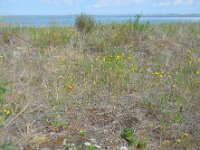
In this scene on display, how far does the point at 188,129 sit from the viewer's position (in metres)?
3.74

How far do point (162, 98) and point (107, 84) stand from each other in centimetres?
77

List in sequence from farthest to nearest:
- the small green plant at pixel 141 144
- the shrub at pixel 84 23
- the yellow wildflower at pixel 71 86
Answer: the shrub at pixel 84 23, the yellow wildflower at pixel 71 86, the small green plant at pixel 141 144

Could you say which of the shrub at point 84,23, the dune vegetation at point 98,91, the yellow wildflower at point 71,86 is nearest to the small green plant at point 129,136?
the dune vegetation at point 98,91

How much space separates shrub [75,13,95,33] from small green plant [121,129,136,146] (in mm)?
4152

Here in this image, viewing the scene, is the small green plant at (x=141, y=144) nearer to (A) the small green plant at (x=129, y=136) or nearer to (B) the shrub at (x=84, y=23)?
(A) the small green plant at (x=129, y=136)

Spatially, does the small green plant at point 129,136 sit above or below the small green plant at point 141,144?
above

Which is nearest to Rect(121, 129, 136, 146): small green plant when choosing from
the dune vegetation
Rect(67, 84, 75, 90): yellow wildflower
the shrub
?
the dune vegetation

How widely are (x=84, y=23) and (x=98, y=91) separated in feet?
11.6

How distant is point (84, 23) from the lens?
7.69 meters

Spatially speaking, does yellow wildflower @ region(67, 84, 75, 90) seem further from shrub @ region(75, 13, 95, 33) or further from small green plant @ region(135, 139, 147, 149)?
shrub @ region(75, 13, 95, 33)

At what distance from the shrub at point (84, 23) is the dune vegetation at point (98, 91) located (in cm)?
78

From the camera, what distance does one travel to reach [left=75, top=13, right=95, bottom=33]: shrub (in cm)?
757

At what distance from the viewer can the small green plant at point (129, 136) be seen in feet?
11.4

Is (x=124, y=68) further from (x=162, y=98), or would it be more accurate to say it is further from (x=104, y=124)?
(x=104, y=124)
